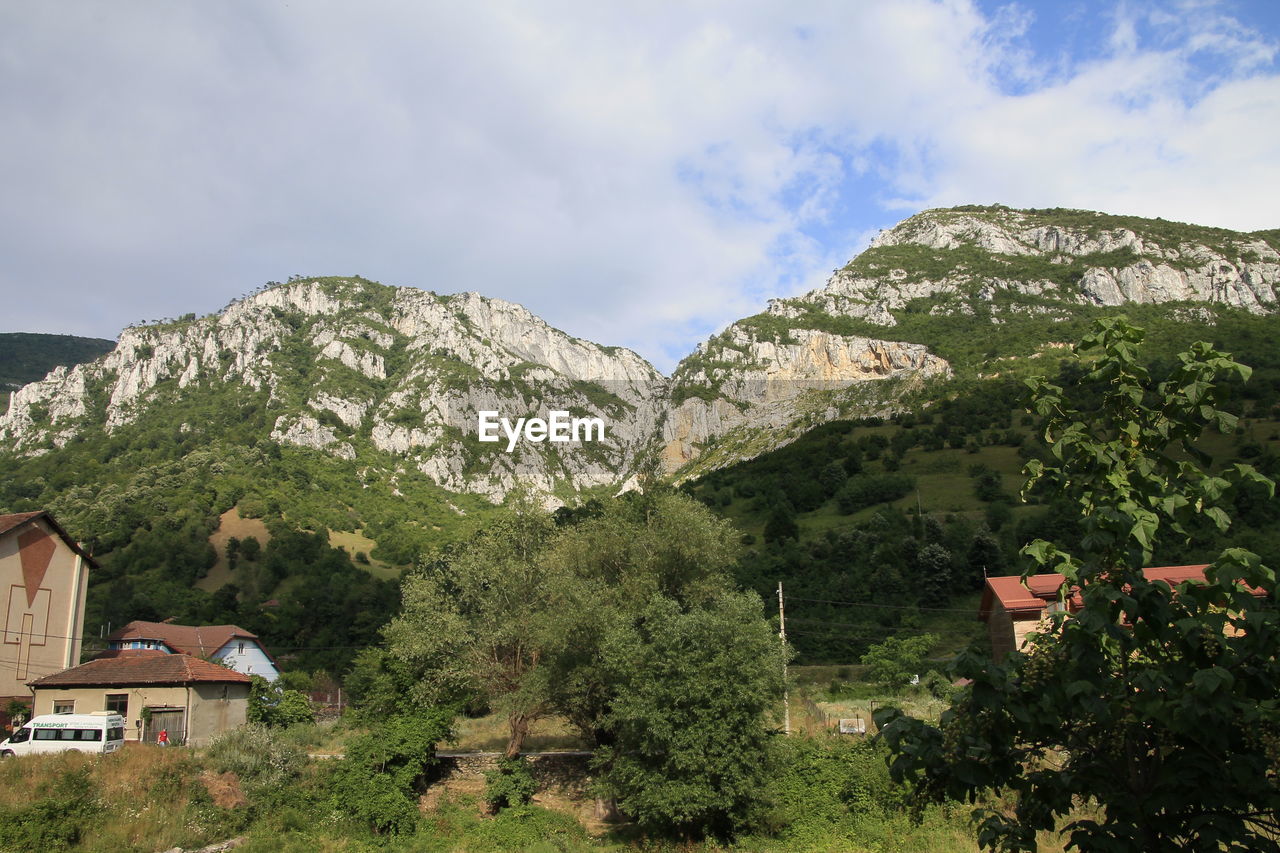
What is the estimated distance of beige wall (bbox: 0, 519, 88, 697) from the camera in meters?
35.6

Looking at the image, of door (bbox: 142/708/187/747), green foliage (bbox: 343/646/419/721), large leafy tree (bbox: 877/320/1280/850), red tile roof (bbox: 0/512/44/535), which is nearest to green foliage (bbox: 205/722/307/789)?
green foliage (bbox: 343/646/419/721)

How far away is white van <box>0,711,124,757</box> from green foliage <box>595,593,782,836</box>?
691 inches

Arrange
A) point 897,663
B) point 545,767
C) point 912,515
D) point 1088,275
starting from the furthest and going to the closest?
point 1088,275
point 912,515
point 897,663
point 545,767

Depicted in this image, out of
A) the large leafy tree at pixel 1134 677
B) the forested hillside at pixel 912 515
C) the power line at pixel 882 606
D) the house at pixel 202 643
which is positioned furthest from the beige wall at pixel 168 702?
the power line at pixel 882 606

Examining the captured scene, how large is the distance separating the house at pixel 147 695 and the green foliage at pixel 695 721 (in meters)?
18.4

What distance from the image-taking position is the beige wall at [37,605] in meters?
35.6

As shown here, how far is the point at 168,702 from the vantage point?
33.4 metres

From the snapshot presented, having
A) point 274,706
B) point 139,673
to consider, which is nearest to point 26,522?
point 139,673

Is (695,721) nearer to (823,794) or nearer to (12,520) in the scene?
(823,794)

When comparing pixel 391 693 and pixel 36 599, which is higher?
pixel 36 599

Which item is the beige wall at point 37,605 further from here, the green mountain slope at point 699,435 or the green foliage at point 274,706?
the green mountain slope at point 699,435

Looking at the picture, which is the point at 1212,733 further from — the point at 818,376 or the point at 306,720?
the point at 818,376

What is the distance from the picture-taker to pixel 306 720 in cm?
4116

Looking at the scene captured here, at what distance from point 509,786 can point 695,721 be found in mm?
8721
